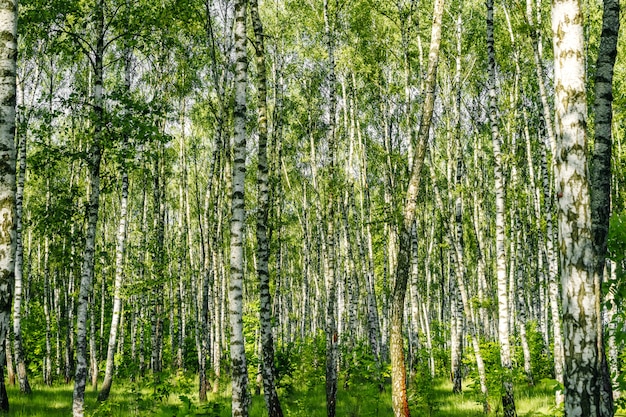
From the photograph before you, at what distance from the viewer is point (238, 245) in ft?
24.9

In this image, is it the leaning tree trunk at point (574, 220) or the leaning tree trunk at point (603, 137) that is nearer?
the leaning tree trunk at point (574, 220)

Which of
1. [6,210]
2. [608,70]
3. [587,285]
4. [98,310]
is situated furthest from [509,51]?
[98,310]

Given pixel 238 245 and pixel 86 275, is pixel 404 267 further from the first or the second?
pixel 86 275

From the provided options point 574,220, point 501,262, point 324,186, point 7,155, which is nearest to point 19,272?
point 324,186

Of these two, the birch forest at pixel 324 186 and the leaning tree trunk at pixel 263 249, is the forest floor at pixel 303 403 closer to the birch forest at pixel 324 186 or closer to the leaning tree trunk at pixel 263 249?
the birch forest at pixel 324 186

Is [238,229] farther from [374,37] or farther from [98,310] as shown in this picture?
[98,310]

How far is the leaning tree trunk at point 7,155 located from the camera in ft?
13.5

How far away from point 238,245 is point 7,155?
3.75 meters

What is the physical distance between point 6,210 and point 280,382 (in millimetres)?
12994

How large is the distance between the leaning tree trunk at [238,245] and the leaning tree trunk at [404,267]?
251cm

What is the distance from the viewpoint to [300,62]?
1980 centimetres

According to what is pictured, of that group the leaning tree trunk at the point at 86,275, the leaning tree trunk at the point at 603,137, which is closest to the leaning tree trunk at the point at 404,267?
the leaning tree trunk at the point at 603,137

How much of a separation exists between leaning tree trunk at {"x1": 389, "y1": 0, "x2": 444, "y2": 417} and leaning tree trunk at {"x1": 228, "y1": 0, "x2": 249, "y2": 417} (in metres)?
2.51

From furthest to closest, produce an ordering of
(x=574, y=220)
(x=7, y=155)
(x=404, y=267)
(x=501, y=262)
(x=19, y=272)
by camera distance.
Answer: (x=19, y=272), (x=501, y=262), (x=404, y=267), (x=7, y=155), (x=574, y=220)
